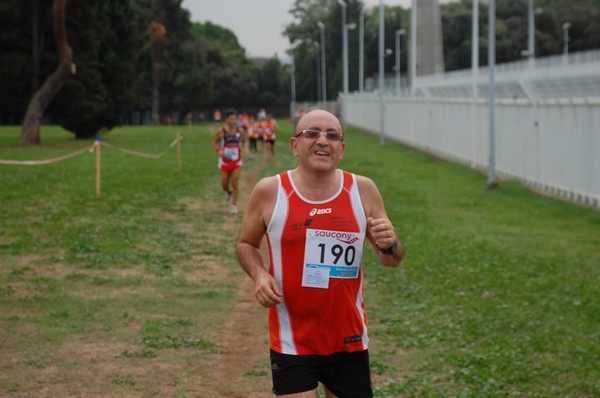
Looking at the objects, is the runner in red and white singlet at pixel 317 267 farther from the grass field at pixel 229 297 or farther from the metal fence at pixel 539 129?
the metal fence at pixel 539 129

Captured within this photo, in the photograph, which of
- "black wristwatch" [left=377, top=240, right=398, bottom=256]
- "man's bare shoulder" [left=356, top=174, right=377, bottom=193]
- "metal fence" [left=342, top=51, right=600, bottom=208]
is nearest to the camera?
"black wristwatch" [left=377, top=240, right=398, bottom=256]

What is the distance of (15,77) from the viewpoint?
4700cm

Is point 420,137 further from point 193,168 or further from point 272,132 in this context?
point 193,168

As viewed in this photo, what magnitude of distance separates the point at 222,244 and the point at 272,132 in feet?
80.3

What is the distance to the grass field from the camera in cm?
790

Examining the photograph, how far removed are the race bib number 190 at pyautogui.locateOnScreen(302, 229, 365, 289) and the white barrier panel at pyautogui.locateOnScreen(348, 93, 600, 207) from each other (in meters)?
15.4

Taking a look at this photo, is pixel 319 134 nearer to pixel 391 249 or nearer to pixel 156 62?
pixel 391 249

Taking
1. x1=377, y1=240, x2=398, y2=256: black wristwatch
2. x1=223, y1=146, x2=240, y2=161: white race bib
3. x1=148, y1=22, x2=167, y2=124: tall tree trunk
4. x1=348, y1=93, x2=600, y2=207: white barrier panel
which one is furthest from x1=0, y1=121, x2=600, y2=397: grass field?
x1=148, y1=22, x2=167, y2=124: tall tree trunk

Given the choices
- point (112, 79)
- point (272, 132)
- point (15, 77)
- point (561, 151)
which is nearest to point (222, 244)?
point (561, 151)

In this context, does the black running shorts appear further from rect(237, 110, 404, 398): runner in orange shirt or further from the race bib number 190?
the race bib number 190

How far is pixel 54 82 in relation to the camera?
4434 cm

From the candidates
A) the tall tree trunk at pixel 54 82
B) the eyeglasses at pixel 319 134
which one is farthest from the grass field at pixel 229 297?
the tall tree trunk at pixel 54 82

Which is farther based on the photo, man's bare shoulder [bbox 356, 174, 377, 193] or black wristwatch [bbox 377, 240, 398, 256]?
man's bare shoulder [bbox 356, 174, 377, 193]

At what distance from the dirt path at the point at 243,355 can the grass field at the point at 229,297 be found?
3.7 inches
